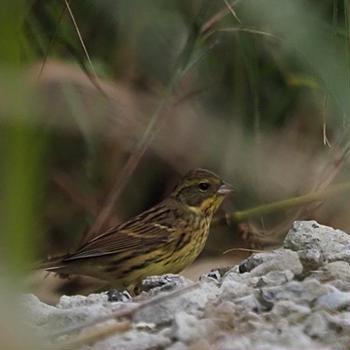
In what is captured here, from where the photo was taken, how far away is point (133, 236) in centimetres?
388

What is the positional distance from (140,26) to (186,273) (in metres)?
0.83

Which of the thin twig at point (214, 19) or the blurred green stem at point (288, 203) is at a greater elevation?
the thin twig at point (214, 19)

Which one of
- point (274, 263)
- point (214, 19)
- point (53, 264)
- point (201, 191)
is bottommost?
point (53, 264)

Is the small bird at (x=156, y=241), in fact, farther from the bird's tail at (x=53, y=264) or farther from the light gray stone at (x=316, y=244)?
the light gray stone at (x=316, y=244)

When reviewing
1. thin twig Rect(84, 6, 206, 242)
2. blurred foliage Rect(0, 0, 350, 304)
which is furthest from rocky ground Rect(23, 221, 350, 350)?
thin twig Rect(84, 6, 206, 242)

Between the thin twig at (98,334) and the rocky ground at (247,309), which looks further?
the rocky ground at (247,309)

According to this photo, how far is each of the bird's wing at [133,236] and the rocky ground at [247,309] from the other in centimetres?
115

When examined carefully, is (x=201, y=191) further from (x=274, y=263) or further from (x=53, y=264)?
(x=274, y=263)

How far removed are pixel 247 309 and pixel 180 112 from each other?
180 cm

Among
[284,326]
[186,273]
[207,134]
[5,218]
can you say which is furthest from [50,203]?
[5,218]

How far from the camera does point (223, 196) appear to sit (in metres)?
4.12

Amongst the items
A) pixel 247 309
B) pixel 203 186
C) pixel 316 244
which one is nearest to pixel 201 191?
pixel 203 186

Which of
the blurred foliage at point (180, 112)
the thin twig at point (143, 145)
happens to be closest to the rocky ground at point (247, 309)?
the blurred foliage at point (180, 112)

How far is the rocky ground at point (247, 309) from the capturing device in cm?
184
